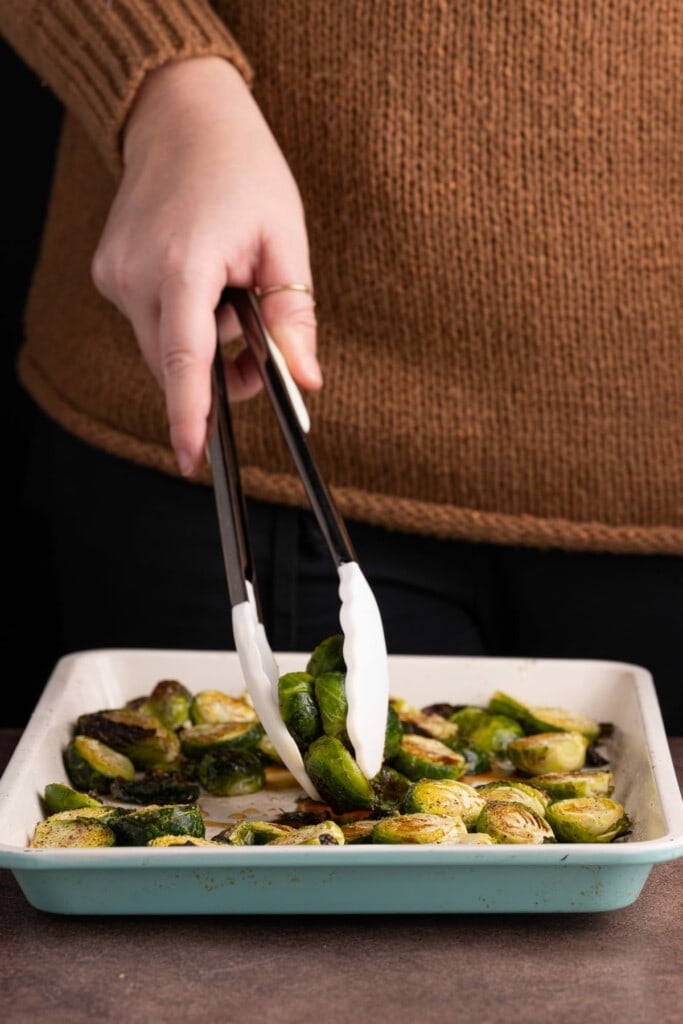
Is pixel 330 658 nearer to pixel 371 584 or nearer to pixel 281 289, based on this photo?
pixel 281 289

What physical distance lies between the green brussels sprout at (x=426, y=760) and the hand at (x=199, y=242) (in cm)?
24

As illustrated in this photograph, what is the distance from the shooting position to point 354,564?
0.82 m

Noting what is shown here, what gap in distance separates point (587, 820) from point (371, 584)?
19.7 inches

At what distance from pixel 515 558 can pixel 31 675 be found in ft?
2.49

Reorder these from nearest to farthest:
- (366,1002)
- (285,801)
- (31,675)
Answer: (366,1002)
(285,801)
(31,675)

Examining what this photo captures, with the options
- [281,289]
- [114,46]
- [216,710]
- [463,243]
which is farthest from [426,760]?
[114,46]

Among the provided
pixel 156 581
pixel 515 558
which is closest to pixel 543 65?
pixel 515 558

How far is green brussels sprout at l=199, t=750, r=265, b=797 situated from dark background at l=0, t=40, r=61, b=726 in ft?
2.93

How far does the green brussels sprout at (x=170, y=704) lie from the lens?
3.25 ft

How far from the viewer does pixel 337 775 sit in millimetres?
782

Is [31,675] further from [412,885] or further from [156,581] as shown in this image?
[412,885]

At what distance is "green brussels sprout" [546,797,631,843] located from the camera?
0.78m

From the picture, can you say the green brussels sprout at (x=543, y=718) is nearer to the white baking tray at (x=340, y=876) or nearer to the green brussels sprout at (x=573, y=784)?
the green brussels sprout at (x=573, y=784)

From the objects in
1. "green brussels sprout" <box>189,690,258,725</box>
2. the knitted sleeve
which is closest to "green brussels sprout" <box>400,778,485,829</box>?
"green brussels sprout" <box>189,690,258,725</box>
